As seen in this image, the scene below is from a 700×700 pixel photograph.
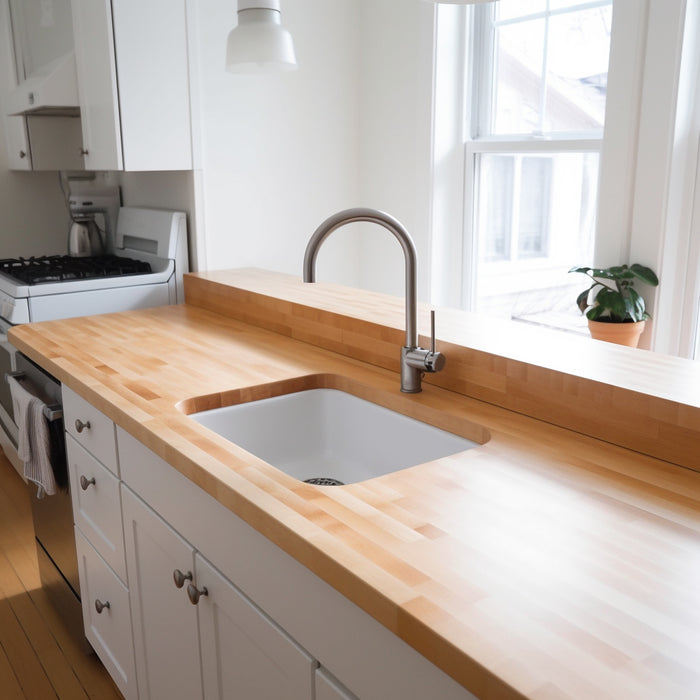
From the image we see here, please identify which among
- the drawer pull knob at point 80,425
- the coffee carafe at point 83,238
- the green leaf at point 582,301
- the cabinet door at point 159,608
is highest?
the coffee carafe at point 83,238

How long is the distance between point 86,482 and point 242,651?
0.82 m

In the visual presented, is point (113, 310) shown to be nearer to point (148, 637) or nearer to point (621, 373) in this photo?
point (148, 637)

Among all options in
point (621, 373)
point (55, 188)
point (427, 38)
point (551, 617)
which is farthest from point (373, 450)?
point (55, 188)

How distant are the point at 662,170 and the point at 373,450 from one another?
5.17 ft

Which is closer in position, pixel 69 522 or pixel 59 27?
pixel 69 522

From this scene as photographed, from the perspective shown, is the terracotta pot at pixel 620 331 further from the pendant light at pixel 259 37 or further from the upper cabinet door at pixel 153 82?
the upper cabinet door at pixel 153 82

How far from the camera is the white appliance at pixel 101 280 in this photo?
2.67 metres

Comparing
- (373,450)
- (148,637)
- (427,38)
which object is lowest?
(148,637)

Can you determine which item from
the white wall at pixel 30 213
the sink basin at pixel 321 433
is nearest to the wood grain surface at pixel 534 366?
the sink basin at pixel 321 433

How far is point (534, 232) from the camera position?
3172mm

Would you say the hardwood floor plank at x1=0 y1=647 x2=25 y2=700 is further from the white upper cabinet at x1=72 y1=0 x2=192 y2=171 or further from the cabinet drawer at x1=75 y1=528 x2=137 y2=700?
the white upper cabinet at x1=72 y1=0 x2=192 y2=171

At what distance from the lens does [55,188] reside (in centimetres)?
387

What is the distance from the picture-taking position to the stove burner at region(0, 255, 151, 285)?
2814 mm

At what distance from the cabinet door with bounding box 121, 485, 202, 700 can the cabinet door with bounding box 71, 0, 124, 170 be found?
1571mm
